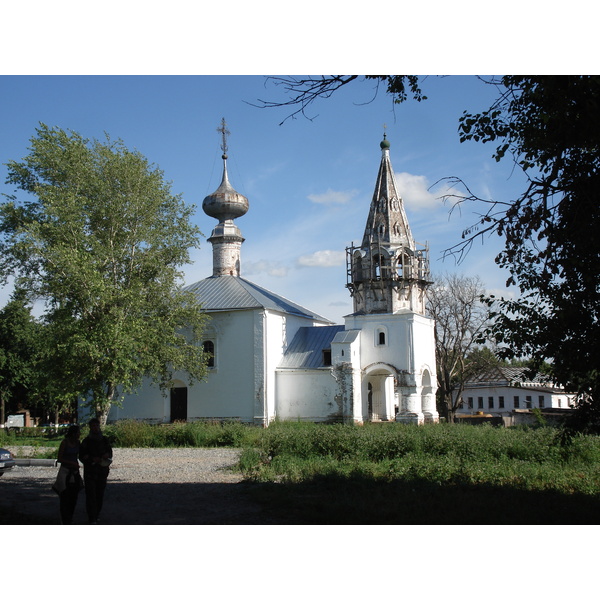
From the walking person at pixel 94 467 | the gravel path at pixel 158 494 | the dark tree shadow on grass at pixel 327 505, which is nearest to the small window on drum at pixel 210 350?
the gravel path at pixel 158 494

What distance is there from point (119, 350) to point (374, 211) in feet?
52.8

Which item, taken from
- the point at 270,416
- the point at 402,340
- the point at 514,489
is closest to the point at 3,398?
the point at 270,416

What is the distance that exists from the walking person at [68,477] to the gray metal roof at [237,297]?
2258cm

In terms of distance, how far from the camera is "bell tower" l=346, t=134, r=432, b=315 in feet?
106

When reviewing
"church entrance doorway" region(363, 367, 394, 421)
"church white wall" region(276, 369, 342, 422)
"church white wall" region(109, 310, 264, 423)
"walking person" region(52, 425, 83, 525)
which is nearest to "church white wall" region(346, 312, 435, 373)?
"church entrance doorway" region(363, 367, 394, 421)

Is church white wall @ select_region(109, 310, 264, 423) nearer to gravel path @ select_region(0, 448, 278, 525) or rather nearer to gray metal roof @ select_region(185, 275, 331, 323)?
gray metal roof @ select_region(185, 275, 331, 323)

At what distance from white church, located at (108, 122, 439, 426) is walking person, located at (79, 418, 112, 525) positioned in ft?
72.4

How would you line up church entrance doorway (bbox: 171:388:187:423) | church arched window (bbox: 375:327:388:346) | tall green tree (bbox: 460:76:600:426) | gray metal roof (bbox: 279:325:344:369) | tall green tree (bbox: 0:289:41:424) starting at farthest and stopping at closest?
tall green tree (bbox: 0:289:41:424) → church entrance doorway (bbox: 171:388:187:423) → gray metal roof (bbox: 279:325:344:369) → church arched window (bbox: 375:327:388:346) → tall green tree (bbox: 460:76:600:426)

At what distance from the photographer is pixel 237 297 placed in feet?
109

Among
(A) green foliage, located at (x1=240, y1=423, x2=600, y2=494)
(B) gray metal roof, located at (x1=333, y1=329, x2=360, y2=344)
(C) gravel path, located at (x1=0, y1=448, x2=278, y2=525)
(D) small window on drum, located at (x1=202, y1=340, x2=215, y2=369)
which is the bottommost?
(C) gravel path, located at (x1=0, y1=448, x2=278, y2=525)

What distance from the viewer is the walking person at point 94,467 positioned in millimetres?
8461

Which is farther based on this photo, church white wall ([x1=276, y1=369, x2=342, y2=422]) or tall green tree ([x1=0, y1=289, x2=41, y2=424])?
tall green tree ([x1=0, y1=289, x2=41, y2=424])

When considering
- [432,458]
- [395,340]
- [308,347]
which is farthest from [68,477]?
[308,347]

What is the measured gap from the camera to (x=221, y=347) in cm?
3253
